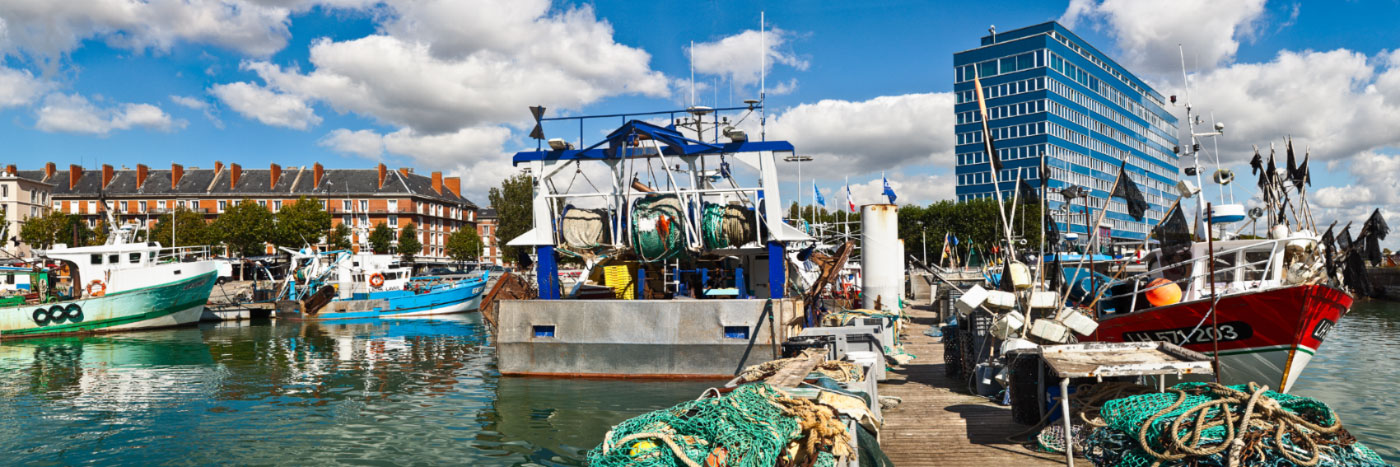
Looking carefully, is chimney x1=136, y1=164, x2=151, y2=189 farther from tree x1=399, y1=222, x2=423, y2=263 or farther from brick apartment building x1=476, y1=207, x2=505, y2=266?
brick apartment building x1=476, y1=207, x2=505, y2=266

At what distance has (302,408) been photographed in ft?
54.9

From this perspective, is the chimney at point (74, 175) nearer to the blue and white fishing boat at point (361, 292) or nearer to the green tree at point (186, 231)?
the green tree at point (186, 231)

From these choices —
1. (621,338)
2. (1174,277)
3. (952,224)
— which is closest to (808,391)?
(621,338)

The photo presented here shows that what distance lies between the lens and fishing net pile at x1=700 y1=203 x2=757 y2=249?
731 inches

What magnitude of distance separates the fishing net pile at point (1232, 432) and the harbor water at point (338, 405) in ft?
Result: 19.9

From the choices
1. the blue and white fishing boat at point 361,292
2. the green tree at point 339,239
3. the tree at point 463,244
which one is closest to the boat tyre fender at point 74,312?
the blue and white fishing boat at point 361,292

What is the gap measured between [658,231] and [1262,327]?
37.3 ft

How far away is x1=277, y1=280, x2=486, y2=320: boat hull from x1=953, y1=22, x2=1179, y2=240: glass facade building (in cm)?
4661

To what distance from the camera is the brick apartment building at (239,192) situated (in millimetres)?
91125

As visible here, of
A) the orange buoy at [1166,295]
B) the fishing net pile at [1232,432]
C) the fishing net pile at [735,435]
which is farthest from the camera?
the orange buoy at [1166,295]

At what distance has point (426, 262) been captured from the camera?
96.3 metres

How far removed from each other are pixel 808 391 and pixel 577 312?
1008 centimetres

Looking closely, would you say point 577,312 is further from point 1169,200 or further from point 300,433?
point 1169,200

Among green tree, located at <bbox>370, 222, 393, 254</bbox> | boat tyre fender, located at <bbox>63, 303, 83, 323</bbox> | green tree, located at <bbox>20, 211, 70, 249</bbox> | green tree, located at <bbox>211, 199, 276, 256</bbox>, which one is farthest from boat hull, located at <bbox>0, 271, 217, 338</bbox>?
green tree, located at <bbox>20, 211, 70, 249</bbox>
